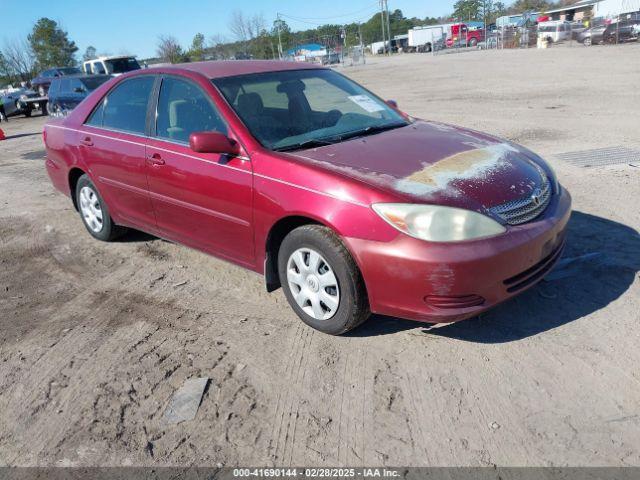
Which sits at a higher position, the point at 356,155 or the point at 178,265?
the point at 356,155

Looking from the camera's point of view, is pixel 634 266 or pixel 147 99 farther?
pixel 147 99

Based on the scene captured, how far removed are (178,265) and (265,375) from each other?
6.47 feet

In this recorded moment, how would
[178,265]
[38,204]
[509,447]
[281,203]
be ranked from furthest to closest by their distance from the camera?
[38,204] < [178,265] < [281,203] < [509,447]

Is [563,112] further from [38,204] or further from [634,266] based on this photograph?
[38,204]

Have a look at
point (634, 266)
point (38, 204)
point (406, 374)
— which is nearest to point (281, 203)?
point (406, 374)

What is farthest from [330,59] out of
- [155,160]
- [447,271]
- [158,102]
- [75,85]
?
[447,271]

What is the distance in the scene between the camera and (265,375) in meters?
3.01

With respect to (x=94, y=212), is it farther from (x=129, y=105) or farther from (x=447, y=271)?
(x=447, y=271)

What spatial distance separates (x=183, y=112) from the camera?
13.1 ft

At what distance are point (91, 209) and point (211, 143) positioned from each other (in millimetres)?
2450

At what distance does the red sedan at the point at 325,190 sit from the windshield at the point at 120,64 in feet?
74.1

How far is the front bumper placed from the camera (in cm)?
275

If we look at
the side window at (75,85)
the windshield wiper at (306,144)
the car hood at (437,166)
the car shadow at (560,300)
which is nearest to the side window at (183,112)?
the windshield wiper at (306,144)

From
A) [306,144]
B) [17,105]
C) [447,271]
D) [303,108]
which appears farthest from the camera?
[17,105]
